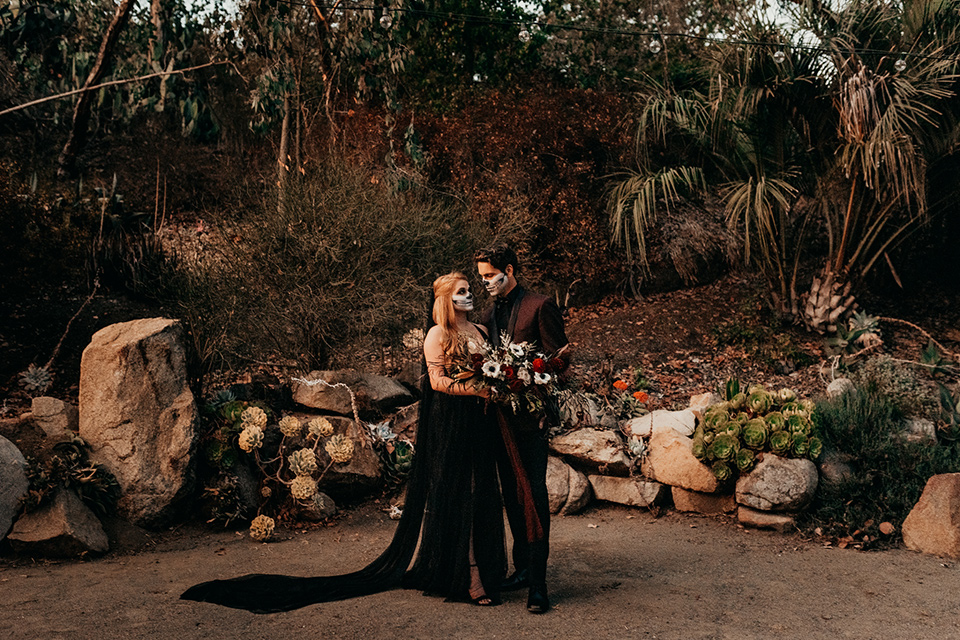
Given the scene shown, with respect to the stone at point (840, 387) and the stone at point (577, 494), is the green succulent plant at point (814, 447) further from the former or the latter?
the stone at point (577, 494)

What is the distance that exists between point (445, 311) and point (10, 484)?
10.1 feet

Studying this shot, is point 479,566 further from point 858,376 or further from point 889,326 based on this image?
point 889,326

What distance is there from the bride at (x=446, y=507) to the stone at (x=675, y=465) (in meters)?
2.45

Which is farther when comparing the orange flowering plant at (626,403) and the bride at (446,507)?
the orange flowering plant at (626,403)

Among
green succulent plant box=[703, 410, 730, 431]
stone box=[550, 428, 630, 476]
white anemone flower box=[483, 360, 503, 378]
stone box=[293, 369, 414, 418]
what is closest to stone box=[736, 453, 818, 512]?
green succulent plant box=[703, 410, 730, 431]

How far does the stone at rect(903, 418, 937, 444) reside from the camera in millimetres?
6613

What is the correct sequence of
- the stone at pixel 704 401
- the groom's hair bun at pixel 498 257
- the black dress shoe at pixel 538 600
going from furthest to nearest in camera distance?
the stone at pixel 704 401
the groom's hair bun at pixel 498 257
the black dress shoe at pixel 538 600

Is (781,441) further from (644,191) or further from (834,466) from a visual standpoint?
(644,191)

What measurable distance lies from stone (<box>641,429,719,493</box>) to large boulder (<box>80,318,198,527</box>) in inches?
141

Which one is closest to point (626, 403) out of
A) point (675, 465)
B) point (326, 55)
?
point (675, 465)

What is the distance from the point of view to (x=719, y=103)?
366 inches

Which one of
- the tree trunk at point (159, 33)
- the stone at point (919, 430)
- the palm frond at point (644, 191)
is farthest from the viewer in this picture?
the palm frond at point (644, 191)

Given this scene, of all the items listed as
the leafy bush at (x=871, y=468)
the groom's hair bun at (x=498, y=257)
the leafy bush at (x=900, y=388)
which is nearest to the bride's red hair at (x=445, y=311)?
the groom's hair bun at (x=498, y=257)

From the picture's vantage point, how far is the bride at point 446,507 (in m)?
4.31
